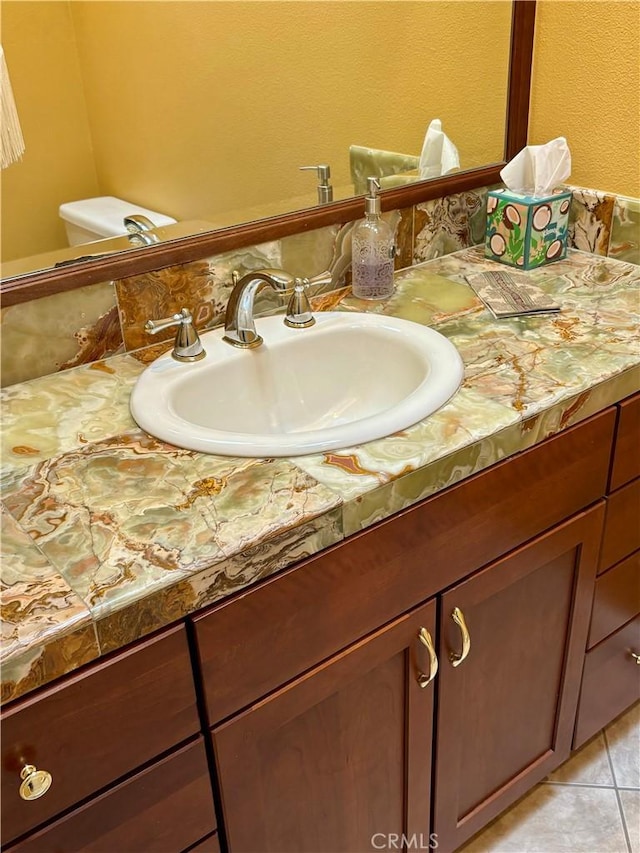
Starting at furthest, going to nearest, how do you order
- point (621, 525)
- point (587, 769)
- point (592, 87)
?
point (587, 769) < point (592, 87) < point (621, 525)

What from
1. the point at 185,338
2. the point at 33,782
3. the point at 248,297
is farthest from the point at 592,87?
the point at 33,782

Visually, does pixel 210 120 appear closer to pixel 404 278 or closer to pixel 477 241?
pixel 404 278

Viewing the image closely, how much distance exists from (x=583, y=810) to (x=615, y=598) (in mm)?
448

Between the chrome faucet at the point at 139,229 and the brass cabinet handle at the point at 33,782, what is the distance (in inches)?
28.2

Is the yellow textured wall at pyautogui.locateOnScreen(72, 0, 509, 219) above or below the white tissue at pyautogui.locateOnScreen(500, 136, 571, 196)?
above

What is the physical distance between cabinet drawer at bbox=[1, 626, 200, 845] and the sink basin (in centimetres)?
30

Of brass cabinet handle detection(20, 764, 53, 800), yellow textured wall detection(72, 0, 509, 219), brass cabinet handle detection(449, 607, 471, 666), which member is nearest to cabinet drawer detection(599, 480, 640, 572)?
brass cabinet handle detection(449, 607, 471, 666)

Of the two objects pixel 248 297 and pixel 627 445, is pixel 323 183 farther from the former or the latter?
pixel 627 445

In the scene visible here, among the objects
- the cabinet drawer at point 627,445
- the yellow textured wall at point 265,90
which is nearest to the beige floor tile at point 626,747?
the cabinet drawer at point 627,445

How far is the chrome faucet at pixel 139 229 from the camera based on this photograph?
44.4 inches

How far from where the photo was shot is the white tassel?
38.2 inches

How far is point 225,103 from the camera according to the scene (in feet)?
3.95

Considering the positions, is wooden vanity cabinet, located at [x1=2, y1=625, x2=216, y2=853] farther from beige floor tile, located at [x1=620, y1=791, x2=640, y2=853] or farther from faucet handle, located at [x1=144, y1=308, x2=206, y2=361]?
beige floor tile, located at [x1=620, y1=791, x2=640, y2=853]

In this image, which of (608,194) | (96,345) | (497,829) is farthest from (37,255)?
(497,829)
